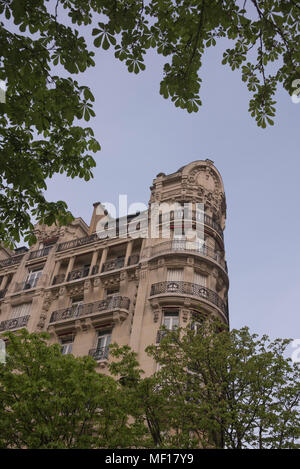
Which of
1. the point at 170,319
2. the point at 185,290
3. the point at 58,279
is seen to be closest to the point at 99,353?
the point at 170,319

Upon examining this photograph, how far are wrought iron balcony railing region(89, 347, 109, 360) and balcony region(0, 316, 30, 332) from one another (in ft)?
18.9

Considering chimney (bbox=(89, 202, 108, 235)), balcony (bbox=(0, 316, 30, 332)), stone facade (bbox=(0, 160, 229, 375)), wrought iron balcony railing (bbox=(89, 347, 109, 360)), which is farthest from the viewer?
chimney (bbox=(89, 202, 108, 235))

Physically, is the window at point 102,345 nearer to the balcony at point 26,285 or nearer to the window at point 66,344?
the window at point 66,344

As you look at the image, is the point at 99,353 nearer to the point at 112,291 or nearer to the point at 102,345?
the point at 102,345

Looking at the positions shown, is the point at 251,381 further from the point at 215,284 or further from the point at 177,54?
the point at 177,54

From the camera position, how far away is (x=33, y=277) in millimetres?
30188

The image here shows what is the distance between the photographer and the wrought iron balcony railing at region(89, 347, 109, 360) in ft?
73.1

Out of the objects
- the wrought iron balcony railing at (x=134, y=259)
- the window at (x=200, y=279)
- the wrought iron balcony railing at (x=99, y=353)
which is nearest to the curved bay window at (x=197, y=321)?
A: the window at (x=200, y=279)

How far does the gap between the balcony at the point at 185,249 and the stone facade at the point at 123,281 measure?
59 millimetres

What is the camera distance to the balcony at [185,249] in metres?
25.0

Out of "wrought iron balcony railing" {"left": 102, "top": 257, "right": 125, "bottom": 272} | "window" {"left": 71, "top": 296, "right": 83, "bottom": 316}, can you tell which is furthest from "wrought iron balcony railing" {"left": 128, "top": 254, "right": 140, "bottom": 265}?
"window" {"left": 71, "top": 296, "right": 83, "bottom": 316}

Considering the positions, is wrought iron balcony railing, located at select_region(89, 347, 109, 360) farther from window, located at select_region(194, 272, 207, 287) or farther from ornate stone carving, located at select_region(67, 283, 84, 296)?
window, located at select_region(194, 272, 207, 287)

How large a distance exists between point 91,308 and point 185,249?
6271 millimetres
